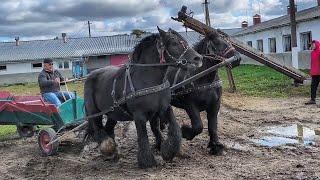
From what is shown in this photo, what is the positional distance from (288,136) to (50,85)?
4.85m

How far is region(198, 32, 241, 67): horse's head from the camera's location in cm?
780

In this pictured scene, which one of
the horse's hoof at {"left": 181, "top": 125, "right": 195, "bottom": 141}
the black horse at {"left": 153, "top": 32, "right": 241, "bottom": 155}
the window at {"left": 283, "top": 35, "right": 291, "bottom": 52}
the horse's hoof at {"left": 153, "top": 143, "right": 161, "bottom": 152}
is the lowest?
the horse's hoof at {"left": 153, "top": 143, "right": 161, "bottom": 152}

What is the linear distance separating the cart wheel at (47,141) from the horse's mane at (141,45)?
7.92 feet

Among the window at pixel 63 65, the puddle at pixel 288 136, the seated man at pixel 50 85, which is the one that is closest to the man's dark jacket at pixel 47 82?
the seated man at pixel 50 85

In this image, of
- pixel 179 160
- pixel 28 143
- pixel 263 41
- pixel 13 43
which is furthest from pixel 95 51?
pixel 179 160

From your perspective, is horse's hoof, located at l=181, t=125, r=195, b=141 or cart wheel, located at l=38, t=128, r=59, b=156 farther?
cart wheel, located at l=38, t=128, r=59, b=156

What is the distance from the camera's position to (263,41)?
3819 cm

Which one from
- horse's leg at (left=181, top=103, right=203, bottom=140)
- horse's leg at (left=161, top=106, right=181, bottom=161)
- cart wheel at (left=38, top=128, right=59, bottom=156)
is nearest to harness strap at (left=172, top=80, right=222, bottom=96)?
horse's leg at (left=181, top=103, right=203, bottom=140)

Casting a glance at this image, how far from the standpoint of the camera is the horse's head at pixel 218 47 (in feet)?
25.6

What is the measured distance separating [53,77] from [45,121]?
1.13 m

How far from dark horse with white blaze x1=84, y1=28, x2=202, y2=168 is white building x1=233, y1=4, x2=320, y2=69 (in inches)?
770

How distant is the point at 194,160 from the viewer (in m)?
7.62

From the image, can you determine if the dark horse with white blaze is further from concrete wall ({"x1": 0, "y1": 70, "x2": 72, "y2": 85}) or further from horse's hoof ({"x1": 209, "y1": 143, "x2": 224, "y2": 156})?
concrete wall ({"x1": 0, "y1": 70, "x2": 72, "y2": 85})

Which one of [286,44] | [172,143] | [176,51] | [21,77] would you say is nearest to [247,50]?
[172,143]
